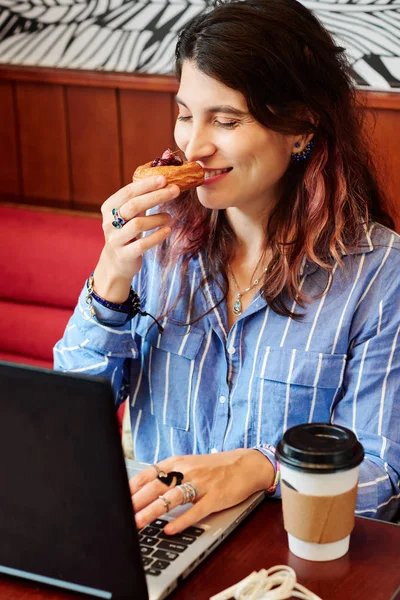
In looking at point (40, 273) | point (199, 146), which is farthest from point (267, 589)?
point (40, 273)

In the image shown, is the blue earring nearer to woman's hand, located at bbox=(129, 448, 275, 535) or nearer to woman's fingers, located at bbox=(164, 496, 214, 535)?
woman's hand, located at bbox=(129, 448, 275, 535)

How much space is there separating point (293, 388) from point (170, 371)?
239 millimetres

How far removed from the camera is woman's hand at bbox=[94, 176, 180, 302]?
151 cm

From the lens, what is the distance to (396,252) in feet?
5.16

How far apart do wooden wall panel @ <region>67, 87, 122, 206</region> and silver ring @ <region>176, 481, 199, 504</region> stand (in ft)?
4.79

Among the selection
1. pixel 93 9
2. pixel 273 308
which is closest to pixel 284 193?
pixel 273 308

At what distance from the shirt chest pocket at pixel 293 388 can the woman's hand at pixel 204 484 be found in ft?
0.77

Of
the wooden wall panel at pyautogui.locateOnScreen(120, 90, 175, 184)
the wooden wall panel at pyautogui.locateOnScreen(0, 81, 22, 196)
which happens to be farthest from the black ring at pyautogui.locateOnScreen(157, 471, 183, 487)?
the wooden wall panel at pyautogui.locateOnScreen(0, 81, 22, 196)

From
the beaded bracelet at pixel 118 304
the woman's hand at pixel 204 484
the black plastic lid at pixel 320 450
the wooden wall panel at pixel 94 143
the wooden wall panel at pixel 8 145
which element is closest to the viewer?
the black plastic lid at pixel 320 450

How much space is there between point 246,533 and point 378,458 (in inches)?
12.6

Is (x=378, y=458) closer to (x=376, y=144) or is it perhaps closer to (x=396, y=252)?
(x=396, y=252)

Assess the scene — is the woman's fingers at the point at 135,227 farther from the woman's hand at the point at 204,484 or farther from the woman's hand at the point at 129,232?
the woman's hand at the point at 204,484

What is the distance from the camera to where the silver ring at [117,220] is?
1540mm

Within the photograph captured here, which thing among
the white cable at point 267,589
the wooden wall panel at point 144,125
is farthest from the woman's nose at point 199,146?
the wooden wall panel at point 144,125
